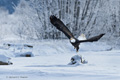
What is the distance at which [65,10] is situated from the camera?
1496cm

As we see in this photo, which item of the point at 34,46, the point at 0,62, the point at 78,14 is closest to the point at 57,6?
the point at 78,14

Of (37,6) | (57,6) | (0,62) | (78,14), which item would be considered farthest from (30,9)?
(0,62)

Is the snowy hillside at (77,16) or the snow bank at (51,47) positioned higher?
the snowy hillside at (77,16)

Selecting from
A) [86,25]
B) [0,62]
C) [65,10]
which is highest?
[65,10]

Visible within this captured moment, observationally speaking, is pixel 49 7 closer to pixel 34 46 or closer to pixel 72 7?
pixel 72 7

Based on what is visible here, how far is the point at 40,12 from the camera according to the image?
1504cm

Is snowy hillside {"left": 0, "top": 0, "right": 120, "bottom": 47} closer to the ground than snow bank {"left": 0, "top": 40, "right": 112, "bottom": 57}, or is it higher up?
higher up

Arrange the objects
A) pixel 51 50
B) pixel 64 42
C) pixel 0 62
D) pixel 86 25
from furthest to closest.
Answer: pixel 86 25
pixel 64 42
pixel 51 50
pixel 0 62

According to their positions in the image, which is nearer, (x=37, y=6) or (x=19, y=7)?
(x=37, y=6)

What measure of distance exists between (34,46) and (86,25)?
4.52 metres

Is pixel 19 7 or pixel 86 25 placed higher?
pixel 19 7

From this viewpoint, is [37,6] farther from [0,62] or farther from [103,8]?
[0,62]

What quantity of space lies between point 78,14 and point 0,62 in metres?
9.72

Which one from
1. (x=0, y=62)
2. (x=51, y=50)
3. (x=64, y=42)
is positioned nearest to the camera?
(x=0, y=62)
